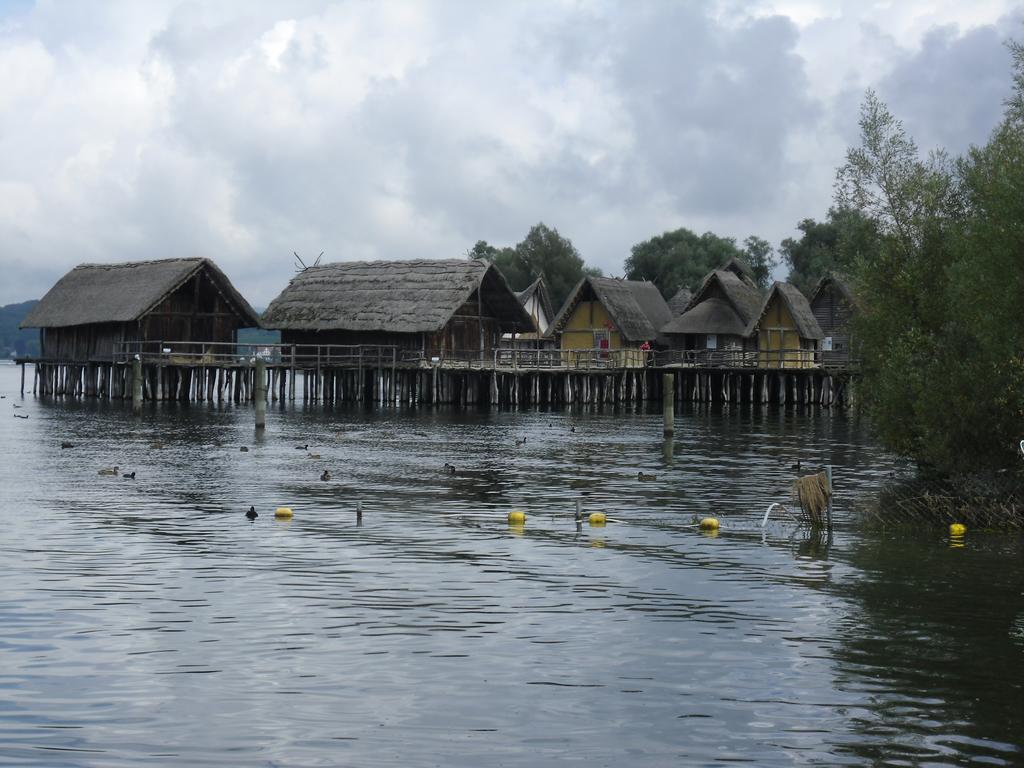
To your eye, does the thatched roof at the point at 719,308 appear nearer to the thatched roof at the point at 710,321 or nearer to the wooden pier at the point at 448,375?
the thatched roof at the point at 710,321

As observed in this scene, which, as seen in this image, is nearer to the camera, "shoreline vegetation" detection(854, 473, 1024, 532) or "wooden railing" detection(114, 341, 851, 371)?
"shoreline vegetation" detection(854, 473, 1024, 532)

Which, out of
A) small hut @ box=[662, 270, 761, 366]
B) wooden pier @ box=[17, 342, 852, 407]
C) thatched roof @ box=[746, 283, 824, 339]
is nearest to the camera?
wooden pier @ box=[17, 342, 852, 407]

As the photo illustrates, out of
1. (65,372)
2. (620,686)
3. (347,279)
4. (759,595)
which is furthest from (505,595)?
(65,372)

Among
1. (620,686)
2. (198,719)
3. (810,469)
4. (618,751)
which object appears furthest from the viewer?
(810,469)

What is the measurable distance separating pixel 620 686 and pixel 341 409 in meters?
52.6

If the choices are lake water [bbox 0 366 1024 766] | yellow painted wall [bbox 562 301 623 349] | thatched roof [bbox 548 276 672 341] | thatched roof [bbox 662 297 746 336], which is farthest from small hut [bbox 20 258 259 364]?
lake water [bbox 0 366 1024 766]

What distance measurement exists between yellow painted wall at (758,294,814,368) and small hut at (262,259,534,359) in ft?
45.8

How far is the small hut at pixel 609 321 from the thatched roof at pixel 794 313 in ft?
24.9

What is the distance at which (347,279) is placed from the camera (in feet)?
241

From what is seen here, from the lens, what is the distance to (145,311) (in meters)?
65.1

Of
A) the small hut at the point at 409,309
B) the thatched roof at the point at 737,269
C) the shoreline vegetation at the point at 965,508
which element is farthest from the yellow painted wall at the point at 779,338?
the shoreline vegetation at the point at 965,508

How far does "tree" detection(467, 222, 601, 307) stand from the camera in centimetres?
11288

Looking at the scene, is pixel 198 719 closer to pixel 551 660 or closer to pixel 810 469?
pixel 551 660

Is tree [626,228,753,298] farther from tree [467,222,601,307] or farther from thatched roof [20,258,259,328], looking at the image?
thatched roof [20,258,259,328]
